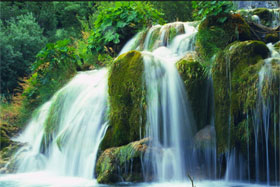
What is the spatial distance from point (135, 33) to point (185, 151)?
5.47m

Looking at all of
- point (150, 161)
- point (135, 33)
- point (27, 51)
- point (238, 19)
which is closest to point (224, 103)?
point (150, 161)

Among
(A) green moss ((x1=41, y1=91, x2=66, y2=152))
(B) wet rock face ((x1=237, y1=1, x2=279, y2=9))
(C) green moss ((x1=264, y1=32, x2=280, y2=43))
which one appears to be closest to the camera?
(A) green moss ((x1=41, y1=91, x2=66, y2=152))

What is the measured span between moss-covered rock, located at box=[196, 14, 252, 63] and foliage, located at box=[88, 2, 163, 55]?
10.7 feet

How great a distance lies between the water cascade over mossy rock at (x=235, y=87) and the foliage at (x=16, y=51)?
9482 mm

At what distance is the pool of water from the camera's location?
5508mm

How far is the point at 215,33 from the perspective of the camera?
7383mm

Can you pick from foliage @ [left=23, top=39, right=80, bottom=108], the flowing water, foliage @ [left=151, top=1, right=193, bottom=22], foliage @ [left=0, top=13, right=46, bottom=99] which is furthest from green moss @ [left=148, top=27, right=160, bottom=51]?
foliage @ [left=151, top=1, right=193, bottom=22]

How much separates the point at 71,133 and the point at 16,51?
792 centimetres

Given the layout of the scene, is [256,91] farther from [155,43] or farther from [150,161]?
[155,43]

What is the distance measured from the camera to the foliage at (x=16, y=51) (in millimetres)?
13031

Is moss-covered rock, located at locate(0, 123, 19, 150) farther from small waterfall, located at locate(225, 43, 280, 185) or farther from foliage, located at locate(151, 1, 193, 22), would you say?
foliage, located at locate(151, 1, 193, 22)

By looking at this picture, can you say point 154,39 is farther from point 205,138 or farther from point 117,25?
point 205,138

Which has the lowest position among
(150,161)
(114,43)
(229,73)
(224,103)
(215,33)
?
(150,161)

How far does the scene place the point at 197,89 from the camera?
6.40 meters
